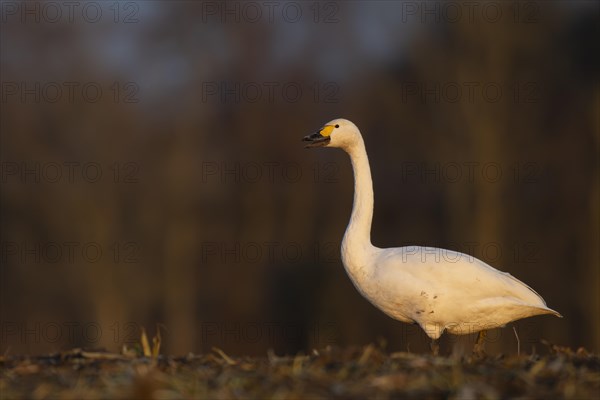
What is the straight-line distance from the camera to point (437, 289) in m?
10.1

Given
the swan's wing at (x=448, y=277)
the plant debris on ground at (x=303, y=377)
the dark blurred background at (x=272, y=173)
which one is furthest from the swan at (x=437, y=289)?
the dark blurred background at (x=272, y=173)

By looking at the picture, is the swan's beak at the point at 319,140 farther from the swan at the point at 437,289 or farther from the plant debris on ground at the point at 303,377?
the plant debris on ground at the point at 303,377

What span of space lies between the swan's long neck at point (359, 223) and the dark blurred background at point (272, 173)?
11.7 metres

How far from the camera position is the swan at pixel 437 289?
1013cm

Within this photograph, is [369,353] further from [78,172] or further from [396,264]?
[78,172]

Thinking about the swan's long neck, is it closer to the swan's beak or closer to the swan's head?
the swan's head

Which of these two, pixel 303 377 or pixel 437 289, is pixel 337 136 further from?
pixel 303 377

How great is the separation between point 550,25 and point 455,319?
15.3 m

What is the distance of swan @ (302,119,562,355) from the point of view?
10133 mm

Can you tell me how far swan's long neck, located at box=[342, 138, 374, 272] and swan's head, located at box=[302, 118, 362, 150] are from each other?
90mm

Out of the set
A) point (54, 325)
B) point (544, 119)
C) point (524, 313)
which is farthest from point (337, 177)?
point (524, 313)

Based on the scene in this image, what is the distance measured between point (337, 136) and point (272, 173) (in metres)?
19.0

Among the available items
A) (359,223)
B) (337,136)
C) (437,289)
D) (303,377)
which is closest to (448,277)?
(437,289)

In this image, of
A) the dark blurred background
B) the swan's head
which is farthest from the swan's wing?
the dark blurred background
